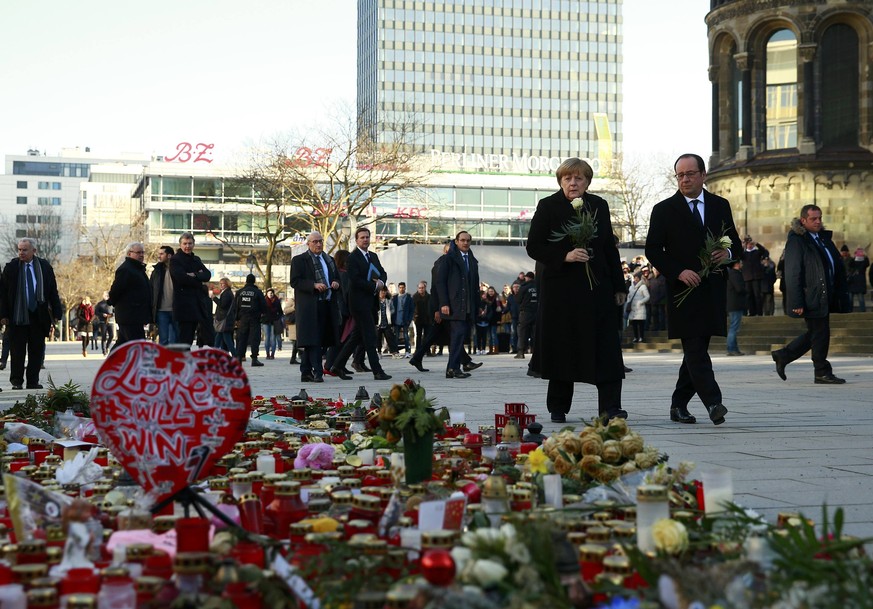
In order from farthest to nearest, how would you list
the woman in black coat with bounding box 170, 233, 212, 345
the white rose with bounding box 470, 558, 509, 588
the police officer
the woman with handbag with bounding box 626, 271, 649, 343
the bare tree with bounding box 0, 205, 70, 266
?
1. the bare tree with bounding box 0, 205, 70, 266
2. the woman with handbag with bounding box 626, 271, 649, 343
3. the police officer
4. the woman in black coat with bounding box 170, 233, 212, 345
5. the white rose with bounding box 470, 558, 509, 588

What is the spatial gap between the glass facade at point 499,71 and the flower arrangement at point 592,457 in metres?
153

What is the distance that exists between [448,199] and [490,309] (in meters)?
69.9

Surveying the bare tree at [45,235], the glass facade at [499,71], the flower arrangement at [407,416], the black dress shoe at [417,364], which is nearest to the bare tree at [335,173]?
the black dress shoe at [417,364]

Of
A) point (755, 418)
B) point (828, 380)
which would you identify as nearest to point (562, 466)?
point (755, 418)

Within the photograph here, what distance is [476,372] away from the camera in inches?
712

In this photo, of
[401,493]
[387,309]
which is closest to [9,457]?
[401,493]

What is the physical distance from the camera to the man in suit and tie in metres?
13.1

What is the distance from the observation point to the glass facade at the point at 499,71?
158 meters

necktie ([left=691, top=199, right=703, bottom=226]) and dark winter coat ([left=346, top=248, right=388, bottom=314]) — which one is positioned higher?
necktie ([left=691, top=199, right=703, bottom=226])

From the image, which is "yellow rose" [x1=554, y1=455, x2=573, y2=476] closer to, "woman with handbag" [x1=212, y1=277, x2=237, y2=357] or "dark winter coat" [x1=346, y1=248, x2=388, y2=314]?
"dark winter coat" [x1=346, y1=248, x2=388, y2=314]

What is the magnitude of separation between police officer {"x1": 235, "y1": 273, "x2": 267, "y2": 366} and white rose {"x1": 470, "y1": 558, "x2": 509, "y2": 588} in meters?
19.8

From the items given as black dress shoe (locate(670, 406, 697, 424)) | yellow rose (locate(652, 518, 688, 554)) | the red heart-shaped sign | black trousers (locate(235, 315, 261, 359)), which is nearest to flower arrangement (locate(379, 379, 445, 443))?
the red heart-shaped sign

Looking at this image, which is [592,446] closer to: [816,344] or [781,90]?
[816,344]

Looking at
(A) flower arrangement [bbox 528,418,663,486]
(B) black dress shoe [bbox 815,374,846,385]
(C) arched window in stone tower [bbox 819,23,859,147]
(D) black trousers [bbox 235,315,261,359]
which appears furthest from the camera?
(C) arched window in stone tower [bbox 819,23,859,147]
